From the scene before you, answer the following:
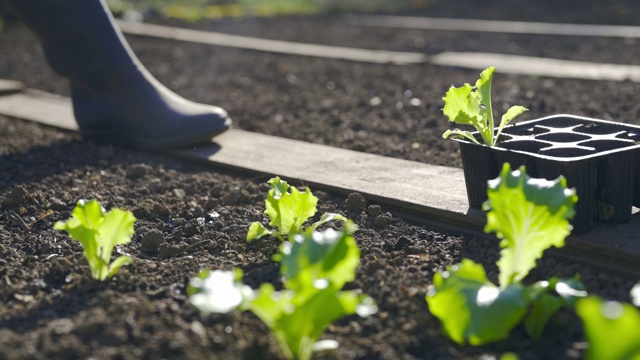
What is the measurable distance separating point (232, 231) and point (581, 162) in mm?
954

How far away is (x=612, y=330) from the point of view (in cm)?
139

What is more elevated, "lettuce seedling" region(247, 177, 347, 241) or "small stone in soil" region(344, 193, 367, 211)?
"lettuce seedling" region(247, 177, 347, 241)

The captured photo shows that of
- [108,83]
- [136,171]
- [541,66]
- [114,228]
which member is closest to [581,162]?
[114,228]

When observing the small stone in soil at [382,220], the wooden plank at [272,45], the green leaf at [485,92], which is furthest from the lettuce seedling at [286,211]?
the wooden plank at [272,45]

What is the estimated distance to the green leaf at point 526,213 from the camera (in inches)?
72.2

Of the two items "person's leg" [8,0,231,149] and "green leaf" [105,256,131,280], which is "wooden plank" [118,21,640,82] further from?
"green leaf" [105,256,131,280]

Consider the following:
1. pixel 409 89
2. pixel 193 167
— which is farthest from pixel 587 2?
pixel 193 167

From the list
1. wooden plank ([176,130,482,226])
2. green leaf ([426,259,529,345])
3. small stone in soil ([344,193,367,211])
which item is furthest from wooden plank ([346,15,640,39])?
green leaf ([426,259,529,345])

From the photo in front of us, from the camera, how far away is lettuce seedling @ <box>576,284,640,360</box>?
1369 millimetres

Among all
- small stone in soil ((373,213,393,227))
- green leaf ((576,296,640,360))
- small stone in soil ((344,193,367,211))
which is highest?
green leaf ((576,296,640,360))

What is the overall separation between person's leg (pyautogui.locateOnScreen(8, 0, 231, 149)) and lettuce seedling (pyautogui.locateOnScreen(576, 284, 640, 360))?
2220mm

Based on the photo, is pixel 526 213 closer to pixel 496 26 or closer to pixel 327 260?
pixel 327 260

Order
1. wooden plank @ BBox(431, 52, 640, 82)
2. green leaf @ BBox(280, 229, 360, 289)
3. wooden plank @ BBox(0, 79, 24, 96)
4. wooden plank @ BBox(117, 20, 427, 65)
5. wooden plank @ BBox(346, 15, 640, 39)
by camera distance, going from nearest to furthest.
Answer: green leaf @ BBox(280, 229, 360, 289) < wooden plank @ BBox(431, 52, 640, 82) < wooden plank @ BBox(0, 79, 24, 96) < wooden plank @ BBox(117, 20, 427, 65) < wooden plank @ BBox(346, 15, 640, 39)

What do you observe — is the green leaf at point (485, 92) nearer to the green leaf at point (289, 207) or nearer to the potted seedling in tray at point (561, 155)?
the potted seedling in tray at point (561, 155)
